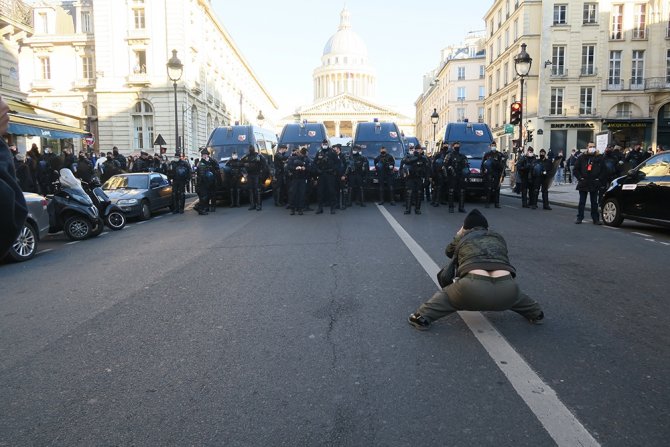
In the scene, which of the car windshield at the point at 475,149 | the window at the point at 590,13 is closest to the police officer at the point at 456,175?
the car windshield at the point at 475,149

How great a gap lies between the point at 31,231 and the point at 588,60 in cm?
4700

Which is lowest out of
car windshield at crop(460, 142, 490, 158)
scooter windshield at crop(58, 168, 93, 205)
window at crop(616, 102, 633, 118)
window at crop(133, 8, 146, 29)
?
scooter windshield at crop(58, 168, 93, 205)

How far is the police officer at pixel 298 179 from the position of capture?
14.3 m

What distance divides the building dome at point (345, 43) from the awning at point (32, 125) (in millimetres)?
109639

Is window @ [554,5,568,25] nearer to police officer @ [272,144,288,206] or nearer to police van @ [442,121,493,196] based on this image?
police van @ [442,121,493,196]

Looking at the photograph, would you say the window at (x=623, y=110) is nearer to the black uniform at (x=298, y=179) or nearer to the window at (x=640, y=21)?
the window at (x=640, y=21)

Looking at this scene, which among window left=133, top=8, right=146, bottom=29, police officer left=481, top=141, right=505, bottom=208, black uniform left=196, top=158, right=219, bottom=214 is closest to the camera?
black uniform left=196, top=158, right=219, bottom=214

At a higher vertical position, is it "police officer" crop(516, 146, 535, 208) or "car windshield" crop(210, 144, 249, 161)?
"car windshield" crop(210, 144, 249, 161)

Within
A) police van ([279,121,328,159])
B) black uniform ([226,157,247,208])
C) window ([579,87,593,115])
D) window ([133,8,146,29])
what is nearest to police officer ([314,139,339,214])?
black uniform ([226,157,247,208])

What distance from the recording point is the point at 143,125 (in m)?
43.9

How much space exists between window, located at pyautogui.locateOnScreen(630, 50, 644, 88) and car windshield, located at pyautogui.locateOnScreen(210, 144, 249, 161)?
128ft

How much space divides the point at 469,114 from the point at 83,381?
7791 centimetres

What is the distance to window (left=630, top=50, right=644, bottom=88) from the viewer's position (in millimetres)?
44250

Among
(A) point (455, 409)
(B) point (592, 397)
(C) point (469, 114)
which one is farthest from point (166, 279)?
(C) point (469, 114)
